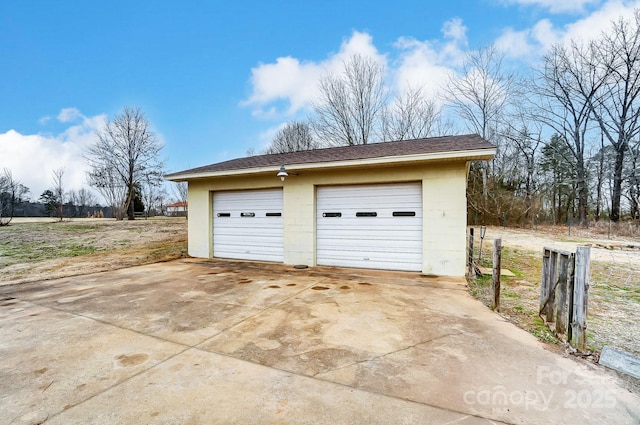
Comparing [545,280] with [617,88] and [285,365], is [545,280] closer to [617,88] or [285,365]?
[285,365]

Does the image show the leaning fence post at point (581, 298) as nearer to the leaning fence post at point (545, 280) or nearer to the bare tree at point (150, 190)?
the leaning fence post at point (545, 280)

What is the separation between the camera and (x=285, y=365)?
8.57 ft

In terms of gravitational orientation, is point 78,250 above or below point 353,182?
below

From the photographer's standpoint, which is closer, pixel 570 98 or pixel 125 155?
pixel 570 98

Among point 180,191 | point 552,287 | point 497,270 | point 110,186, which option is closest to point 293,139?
point 110,186

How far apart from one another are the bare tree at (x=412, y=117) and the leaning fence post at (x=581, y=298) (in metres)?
18.6

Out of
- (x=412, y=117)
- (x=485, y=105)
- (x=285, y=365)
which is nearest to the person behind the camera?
(x=285, y=365)

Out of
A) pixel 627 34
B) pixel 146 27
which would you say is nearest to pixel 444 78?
pixel 627 34

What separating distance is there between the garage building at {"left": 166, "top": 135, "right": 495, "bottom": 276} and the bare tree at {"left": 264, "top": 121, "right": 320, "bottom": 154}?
643 inches

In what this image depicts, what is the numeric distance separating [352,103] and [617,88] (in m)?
16.8

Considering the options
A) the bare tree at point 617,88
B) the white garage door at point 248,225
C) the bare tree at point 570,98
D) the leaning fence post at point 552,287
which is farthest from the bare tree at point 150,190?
the bare tree at point 617,88

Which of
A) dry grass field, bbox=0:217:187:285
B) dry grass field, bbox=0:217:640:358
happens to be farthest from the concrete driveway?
dry grass field, bbox=0:217:187:285

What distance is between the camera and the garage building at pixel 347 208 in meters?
6.38

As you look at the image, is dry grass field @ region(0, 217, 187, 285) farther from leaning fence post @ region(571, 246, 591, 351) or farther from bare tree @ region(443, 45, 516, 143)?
bare tree @ region(443, 45, 516, 143)
